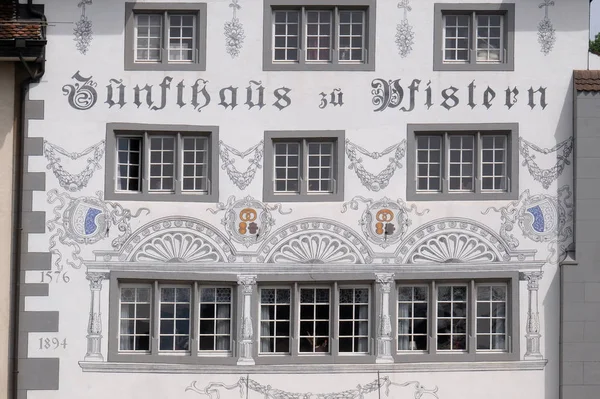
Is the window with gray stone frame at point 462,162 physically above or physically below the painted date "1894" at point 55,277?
above

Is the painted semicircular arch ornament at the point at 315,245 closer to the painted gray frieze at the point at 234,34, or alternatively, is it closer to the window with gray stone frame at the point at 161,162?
the window with gray stone frame at the point at 161,162

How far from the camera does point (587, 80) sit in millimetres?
23094

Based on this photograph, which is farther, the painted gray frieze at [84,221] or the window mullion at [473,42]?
the window mullion at [473,42]

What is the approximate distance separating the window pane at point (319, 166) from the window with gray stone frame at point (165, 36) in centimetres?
282

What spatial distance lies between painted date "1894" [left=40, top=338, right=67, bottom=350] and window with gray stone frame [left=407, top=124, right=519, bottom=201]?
750 cm

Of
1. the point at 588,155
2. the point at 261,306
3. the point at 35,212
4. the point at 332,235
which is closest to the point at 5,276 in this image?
the point at 35,212

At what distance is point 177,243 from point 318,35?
16.6 feet

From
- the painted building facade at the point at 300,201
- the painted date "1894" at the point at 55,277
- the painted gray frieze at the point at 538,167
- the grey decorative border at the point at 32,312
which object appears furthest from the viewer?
the painted gray frieze at the point at 538,167

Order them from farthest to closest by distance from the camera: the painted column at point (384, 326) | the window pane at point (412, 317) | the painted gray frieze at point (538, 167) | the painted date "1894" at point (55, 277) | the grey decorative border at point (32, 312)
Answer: the window pane at point (412, 317) → the painted gray frieze at point (538, 167) → the painted column at point (384, 326) → the painted date "1894" at point (55, 277) → the grey decorative border at point (32, 312)

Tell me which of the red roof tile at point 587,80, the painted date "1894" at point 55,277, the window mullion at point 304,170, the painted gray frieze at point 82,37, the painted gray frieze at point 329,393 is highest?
the painted gray frieze at point 82,37

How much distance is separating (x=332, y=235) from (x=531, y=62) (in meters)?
5.32

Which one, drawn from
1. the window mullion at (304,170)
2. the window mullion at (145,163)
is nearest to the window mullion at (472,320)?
the window mullion at (304,170)

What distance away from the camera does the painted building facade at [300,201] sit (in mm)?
23047

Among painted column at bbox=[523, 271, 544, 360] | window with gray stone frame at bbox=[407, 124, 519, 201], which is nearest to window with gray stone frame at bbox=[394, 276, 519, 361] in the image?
painted column at bbox=[523, 271, 544, 360]
